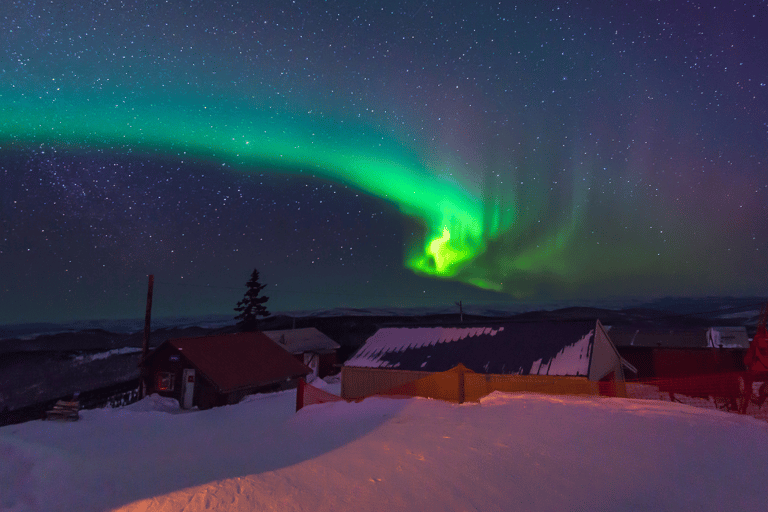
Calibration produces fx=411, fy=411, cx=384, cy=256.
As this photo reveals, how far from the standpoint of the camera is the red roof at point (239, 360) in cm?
2777

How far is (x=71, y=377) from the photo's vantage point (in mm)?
64125

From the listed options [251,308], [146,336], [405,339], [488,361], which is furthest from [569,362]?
[251,308]

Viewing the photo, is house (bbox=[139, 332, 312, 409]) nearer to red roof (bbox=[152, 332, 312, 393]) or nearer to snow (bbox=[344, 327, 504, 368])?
red roof (bbox=[152, 332, 312, 393])

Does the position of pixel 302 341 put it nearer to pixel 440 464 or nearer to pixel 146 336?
pixel 146 336

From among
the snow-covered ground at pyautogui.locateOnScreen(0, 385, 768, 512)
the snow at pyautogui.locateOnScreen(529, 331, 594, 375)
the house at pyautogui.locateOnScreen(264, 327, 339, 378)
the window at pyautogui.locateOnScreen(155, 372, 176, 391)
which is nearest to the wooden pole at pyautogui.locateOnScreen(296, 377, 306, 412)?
the snow-covered ground at pyautogui.locateOnScreen(0, 385, 768, 512)

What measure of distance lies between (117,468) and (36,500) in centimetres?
265

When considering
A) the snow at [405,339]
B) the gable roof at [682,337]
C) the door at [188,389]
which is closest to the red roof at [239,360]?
the door at [188,389]

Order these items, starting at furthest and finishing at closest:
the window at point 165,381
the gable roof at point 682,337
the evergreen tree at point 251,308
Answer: the evergreen tree at point 251,308 → the gable roof at point 682,337 → the window at point 165,381

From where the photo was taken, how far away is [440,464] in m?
7.71

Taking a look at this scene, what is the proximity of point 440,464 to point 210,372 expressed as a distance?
933 inches

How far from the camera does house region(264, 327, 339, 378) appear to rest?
141 ft

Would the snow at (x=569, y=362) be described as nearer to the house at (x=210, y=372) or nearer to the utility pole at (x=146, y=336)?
the house at (x=210, y=372)

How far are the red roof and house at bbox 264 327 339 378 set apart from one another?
7040 mm

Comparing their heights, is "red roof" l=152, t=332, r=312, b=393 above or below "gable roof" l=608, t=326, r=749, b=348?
below
